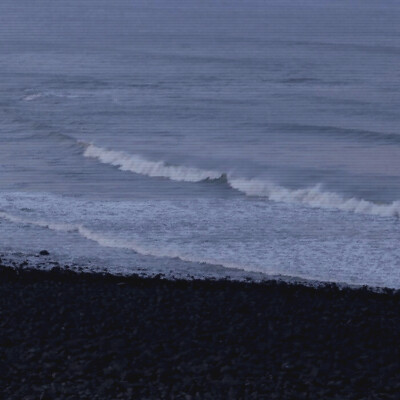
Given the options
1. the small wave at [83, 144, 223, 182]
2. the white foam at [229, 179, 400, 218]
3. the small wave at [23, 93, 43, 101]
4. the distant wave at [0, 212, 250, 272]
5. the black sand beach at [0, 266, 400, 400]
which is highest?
the small wave at [23, 93, 43, 101]

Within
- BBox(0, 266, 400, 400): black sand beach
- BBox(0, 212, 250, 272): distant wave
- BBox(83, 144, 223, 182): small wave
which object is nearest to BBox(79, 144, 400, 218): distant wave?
BBox(83, 144, 223, 182): small wave

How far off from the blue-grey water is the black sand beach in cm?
155

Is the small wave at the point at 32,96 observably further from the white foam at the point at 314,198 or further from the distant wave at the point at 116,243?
the distant wave at the point at 116,243

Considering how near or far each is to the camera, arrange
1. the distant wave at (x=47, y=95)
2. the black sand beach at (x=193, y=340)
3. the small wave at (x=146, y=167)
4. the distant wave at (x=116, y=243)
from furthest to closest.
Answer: the distant wave at (x=47, y=95), the small wave at (x=146, y=167), the distant wave at (x=116, y=243), the black sand beach at (x=193, y=340)

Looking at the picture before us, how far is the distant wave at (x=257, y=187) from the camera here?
18.3 meters

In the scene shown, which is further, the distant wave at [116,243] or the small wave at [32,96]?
A: the small wave at [32,96]

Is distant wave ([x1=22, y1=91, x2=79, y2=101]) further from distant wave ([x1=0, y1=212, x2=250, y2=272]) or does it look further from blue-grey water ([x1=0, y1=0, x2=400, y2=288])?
distant wave ([x1=0, y1=212, x2=250, y2=272])

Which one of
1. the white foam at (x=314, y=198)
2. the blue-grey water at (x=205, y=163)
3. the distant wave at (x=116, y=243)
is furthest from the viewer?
the white foam at (x=314, y=198)

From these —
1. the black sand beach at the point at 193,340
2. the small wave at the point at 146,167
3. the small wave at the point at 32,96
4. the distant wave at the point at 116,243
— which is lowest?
the black sand beach at the point at 193,340

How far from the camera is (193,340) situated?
10570 millimetres

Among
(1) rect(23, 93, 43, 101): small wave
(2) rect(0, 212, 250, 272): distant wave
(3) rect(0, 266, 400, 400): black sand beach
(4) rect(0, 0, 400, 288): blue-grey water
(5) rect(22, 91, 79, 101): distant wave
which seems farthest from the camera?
(5) rect(22, 91, 79, 101): distant wave

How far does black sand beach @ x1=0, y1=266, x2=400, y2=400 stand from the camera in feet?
31.2

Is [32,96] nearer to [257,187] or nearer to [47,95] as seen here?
[47,95]

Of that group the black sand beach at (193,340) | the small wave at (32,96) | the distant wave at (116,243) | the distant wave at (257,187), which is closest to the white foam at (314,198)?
the distant wave at (257,187)
